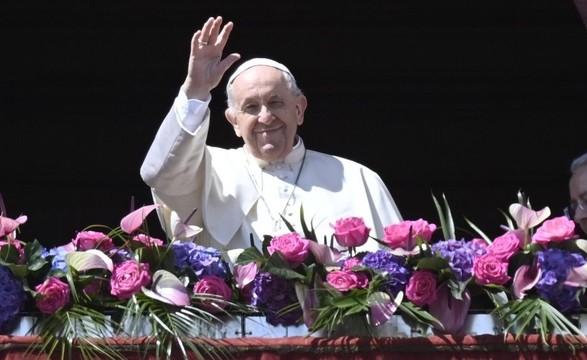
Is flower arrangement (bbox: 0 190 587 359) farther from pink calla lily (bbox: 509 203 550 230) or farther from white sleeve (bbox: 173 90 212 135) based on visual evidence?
white sleeve (bbox: 173 90 212 135)

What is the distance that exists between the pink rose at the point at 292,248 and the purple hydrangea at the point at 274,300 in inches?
2.3

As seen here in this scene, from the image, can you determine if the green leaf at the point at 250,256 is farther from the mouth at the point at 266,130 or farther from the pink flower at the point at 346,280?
the mouth at the point at 266,130

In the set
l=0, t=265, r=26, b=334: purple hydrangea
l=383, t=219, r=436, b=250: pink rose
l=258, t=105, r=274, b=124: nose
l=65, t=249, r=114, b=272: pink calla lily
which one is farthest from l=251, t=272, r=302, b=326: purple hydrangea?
l=258, t=105, r=274, b=124: nose

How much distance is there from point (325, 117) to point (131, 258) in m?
3.43

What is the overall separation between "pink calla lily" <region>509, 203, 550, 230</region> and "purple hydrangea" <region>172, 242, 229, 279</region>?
757 millimetres

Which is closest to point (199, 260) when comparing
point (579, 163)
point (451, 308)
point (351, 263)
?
point (351, 263)

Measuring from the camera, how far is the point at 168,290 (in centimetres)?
529

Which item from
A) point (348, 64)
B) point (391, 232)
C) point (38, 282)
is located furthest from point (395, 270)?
point (348, 64)

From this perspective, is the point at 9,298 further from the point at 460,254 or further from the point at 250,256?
the point at 460,254

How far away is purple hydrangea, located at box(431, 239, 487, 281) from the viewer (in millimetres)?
5379

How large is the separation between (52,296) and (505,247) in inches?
45.1

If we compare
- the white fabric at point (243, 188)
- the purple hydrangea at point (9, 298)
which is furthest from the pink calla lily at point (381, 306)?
the white fabric at point (243, 188)

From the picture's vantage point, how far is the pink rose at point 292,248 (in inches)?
211

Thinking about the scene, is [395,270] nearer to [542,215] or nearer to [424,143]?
[542,215]
